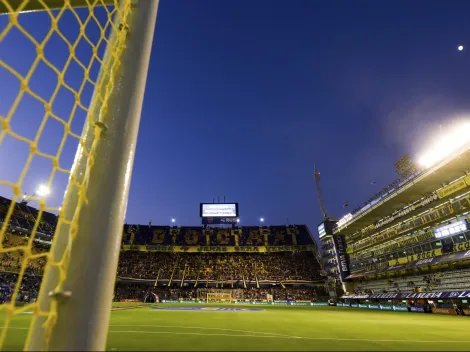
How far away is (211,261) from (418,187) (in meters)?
36.5

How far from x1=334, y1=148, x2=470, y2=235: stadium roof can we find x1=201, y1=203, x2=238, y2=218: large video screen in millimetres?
20635

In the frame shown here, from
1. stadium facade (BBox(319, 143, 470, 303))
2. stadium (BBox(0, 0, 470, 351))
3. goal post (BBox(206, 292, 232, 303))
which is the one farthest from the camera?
goal post (BBox(206, 292, 232, 303))

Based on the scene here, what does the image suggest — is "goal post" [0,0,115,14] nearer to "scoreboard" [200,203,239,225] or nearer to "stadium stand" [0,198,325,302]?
"stadium stand" [0,198,325,302]

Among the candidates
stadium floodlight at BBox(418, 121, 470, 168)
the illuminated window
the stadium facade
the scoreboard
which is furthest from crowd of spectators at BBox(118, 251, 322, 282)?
stadium floodlight at BBox(418, 121, 470, 168)

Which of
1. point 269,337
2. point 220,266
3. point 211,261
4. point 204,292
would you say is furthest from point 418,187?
point 211,261

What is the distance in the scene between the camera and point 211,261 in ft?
164

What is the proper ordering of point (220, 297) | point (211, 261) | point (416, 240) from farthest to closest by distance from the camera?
point (211, 261) → point (220, 297) → point (416, 240)

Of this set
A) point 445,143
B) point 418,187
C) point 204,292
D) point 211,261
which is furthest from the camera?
point 211,261

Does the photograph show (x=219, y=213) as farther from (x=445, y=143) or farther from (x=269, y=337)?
(x=269, y=337)

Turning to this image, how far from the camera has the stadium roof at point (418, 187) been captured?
22.4 metres

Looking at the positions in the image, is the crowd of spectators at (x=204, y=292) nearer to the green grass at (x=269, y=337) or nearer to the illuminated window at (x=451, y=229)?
the illuminated window at (x=451, y=229)

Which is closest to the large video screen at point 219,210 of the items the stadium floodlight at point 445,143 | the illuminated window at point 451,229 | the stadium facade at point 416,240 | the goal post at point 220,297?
the goal post at point 220,297

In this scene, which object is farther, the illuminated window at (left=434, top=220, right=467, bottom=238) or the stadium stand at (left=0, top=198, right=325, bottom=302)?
the stadium stand at (left=0, top=198, right=325, bottom=302)

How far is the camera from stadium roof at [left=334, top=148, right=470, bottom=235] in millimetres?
22391
